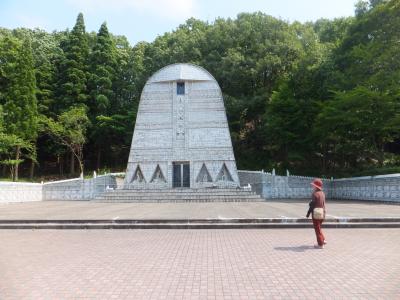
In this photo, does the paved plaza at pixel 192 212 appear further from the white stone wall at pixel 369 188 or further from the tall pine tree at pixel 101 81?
the tall pine tree at pixel 101 81

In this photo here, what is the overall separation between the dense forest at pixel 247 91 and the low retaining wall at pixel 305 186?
966mm

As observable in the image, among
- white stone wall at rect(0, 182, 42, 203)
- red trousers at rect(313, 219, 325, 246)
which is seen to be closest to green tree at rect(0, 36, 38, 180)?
white stone wall at rect(0, 182, 42, 203)

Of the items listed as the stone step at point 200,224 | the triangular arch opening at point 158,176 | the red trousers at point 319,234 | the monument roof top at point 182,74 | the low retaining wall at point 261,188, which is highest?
the monument roof top at point 182,74

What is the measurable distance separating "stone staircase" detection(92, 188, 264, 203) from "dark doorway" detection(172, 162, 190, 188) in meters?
3.22

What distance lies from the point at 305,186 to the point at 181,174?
8.20 metres

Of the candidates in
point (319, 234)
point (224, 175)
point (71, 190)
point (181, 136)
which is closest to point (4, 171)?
point (71, 190)

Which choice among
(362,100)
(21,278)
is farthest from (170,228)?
(362,100)

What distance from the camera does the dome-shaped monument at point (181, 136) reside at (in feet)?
80.2

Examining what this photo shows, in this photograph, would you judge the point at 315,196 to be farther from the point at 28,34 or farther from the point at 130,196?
the point at 28,34

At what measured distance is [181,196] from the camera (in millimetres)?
20453

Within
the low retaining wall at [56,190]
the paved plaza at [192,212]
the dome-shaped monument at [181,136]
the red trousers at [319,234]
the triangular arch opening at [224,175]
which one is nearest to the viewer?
the red trousers at [319,234]

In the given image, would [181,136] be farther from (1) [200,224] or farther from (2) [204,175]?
(1) [200,224]

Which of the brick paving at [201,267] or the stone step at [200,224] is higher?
the stone step at [200,224]

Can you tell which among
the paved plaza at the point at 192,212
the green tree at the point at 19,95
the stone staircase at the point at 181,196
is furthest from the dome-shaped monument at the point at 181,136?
the paved plaza at the point at 192,212
